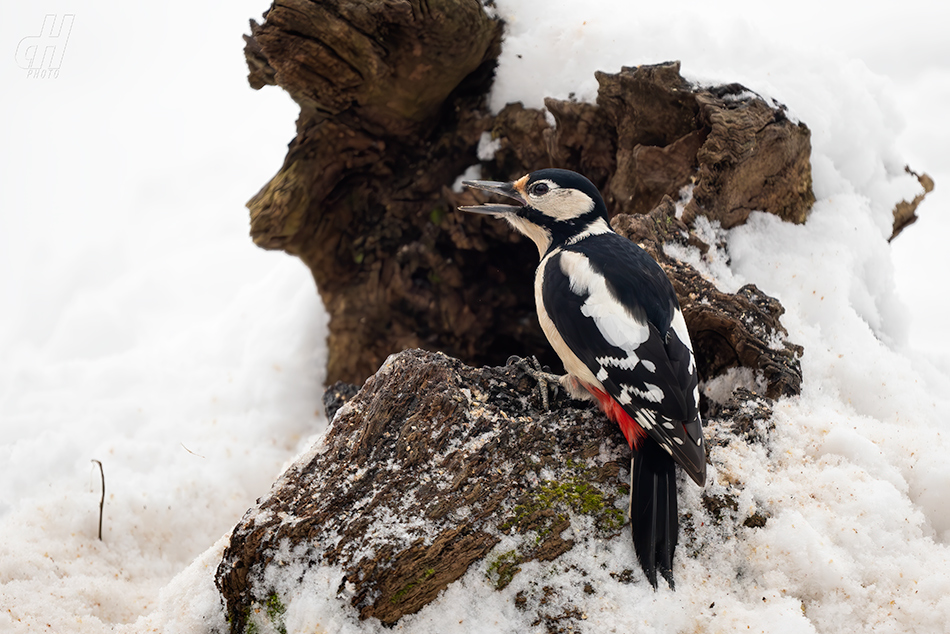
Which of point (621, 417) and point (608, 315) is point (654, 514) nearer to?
point (621, 417)

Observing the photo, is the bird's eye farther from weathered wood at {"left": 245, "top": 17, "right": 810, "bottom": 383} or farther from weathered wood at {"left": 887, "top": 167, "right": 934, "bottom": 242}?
weathered wood at {"left": 887, "top": 167, "right": 934, "bottom": 242}

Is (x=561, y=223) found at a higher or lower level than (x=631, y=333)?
higher

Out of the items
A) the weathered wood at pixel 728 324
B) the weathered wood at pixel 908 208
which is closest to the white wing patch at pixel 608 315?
the weathered wood at pixel 728 324

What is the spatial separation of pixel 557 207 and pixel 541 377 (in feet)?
2.56

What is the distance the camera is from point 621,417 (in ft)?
7.59

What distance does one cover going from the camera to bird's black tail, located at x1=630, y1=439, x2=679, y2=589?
208 cm

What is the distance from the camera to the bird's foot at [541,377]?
8.33ft

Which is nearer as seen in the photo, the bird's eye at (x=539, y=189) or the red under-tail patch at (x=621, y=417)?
the red under-tail patch at (x=621, y=417)

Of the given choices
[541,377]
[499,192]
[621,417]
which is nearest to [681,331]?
[621,417]

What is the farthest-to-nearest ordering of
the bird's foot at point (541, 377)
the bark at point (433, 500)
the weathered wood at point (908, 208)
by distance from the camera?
1. the weathered wood at point (908, 208)
2. the bird's foot at point (541, 377)
3. the bark at point (433, 500)

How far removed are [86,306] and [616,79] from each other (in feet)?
15.7

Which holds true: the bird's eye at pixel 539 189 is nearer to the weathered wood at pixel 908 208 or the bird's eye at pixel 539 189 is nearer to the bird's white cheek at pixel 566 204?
the bird's white cheek at pixel 566 204

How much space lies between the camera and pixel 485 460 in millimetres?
2254

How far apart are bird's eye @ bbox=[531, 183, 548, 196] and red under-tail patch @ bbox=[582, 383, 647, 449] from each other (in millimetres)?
892
